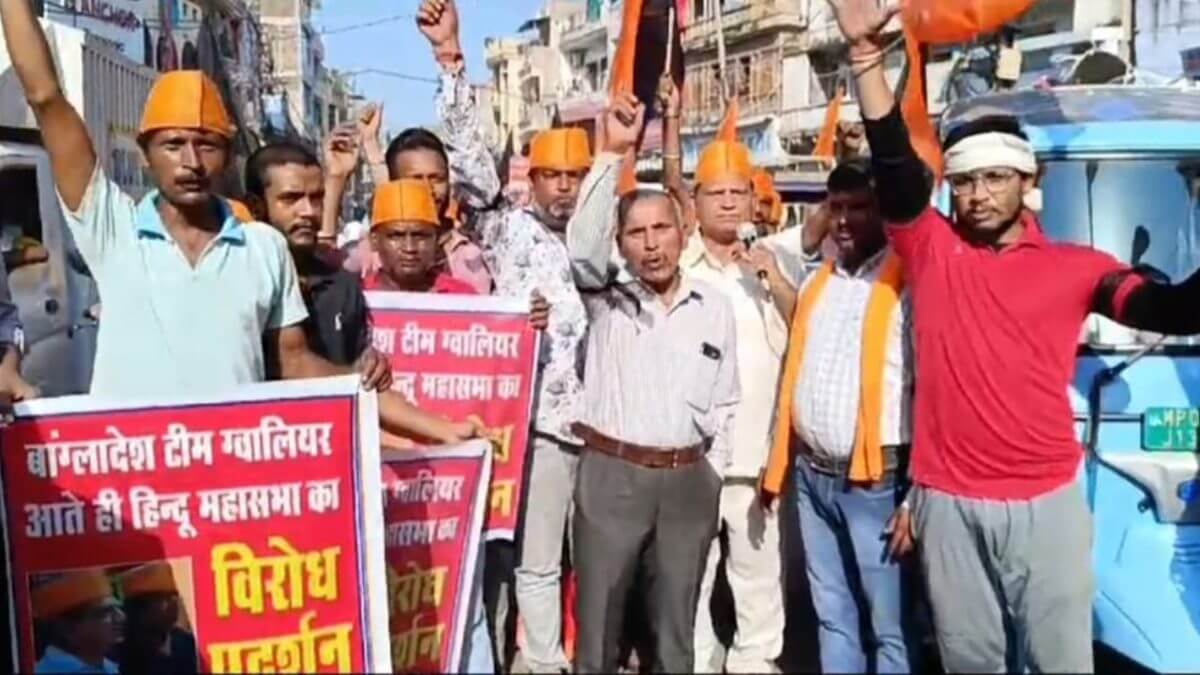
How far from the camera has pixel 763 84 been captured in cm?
4672

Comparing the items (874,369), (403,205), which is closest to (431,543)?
(403,205)

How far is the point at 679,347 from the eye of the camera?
462 centimetres

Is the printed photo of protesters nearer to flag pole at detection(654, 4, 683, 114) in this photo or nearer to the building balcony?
flag pole at detection(654, 4, 683, 114)

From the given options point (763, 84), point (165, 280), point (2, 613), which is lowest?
point (2, 613)

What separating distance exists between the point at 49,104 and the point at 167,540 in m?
1.12

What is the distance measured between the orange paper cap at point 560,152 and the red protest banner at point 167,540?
6.31 feet

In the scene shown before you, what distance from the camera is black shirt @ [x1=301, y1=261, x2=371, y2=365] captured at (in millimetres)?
4301

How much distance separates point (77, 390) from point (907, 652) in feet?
20.2

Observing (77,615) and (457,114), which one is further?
(457,114)

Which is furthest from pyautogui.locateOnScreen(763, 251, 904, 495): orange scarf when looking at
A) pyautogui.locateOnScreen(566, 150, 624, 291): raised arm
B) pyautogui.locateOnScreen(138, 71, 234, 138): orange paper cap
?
pyautogui.locateOnScreen(138, 71, 234, 138): orange paper cap

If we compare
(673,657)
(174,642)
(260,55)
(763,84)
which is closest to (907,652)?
(673,657)

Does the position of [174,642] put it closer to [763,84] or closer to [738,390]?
[738,390]

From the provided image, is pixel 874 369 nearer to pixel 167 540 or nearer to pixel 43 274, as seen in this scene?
pixel 167 540

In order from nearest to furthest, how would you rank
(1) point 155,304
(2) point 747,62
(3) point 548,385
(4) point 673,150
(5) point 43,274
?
(1) point 155,304
(3) point 548,385
(4) point 673,150
(5) point 43,274
(2) point 747,62
